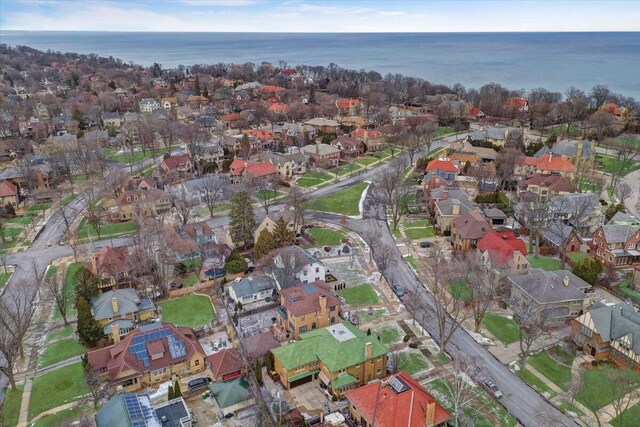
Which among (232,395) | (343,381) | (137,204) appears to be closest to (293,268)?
(343,381)

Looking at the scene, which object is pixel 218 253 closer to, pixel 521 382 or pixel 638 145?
pixel 521 382

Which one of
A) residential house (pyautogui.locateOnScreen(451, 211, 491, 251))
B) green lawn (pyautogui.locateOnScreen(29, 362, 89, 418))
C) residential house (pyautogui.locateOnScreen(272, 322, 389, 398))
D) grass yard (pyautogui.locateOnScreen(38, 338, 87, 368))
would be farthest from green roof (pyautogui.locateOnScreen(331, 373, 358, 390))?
residential house (pyautogui.locateOnScreen(451, 211, 491, 251))

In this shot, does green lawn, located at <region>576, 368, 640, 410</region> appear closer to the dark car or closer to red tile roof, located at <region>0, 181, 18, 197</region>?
the dark car

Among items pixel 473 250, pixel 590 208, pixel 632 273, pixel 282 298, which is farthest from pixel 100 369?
pixel 590 208

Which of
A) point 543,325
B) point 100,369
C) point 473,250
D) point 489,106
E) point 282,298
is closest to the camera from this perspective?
point 100,369

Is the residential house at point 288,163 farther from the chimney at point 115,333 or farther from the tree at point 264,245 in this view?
the chimney at point 115,333

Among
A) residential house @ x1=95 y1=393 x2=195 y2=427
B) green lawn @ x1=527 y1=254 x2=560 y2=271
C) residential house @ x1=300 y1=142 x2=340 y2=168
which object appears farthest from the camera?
residential house @ x1=300 y1=142 x2=340 y2=168
